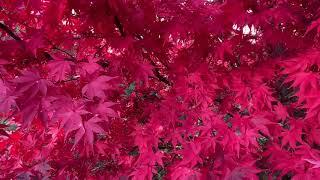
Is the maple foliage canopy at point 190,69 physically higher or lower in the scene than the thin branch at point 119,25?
lower

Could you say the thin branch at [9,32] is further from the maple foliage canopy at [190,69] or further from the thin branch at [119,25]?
the thin branch at [119,25]

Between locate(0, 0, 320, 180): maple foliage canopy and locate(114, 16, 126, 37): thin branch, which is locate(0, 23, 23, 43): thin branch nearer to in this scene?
locate(0, 0, 320, 180): maple foliage canopy

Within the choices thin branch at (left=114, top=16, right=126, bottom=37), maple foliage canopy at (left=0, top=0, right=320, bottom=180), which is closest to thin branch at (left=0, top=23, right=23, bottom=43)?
maple foliage canopy at (left=0, top=0, right=320, bottom=180)

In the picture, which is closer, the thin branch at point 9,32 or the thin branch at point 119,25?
the thin branch at point 9,32

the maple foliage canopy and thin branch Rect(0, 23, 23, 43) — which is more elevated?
thin branch Rect(0, 23, 23, 43)

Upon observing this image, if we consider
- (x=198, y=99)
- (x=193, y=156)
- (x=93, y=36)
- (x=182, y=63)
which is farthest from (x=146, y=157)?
(x=93, y=36)

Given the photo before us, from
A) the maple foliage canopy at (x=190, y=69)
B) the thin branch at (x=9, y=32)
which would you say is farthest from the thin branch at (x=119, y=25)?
the thin branch at (x=9, y=32)

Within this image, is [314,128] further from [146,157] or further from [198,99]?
[146,157]

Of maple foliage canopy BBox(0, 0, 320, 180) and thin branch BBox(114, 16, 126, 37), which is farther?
thin branch BBox(114, 16, 126, 37)

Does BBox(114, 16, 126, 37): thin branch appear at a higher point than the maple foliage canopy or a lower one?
higher

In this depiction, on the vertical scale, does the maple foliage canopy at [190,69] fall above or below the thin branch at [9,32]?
below

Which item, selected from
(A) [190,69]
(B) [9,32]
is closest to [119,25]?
(A) [190,69]

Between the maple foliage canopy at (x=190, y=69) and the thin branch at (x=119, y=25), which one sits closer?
the maple foliage canopy at (x=190, y=69)

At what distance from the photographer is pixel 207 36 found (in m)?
2.67
